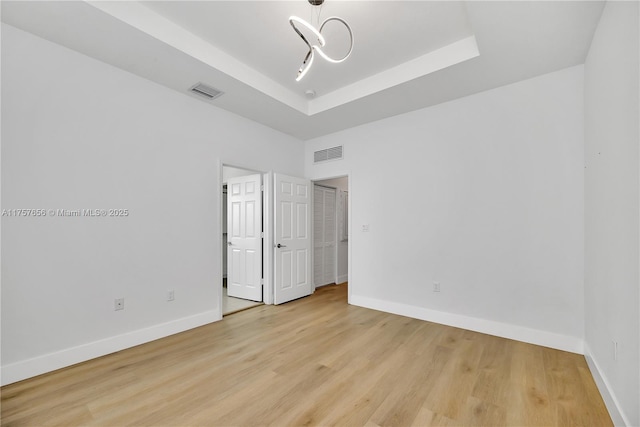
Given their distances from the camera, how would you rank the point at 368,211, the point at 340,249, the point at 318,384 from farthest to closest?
the point at 340,249 < the point at 368,211 < the point at 318,384

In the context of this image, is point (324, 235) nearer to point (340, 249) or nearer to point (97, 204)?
point (340, 249)

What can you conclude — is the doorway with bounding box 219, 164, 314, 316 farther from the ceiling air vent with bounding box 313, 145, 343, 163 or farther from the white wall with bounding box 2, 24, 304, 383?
the white wall with bounding box 2, 24, 304, 383

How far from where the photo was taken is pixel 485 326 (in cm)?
323

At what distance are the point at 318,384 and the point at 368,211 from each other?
8.66 feet

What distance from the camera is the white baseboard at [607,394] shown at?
165cm

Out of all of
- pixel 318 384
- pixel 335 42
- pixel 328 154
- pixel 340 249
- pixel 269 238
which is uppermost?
pixel 335 42

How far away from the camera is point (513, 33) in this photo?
235 centimetres

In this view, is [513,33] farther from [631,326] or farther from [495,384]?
[495,384]

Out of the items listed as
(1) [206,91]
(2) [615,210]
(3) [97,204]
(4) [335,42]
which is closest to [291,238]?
(1) [206,91]

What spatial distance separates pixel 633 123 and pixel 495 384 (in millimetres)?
1983

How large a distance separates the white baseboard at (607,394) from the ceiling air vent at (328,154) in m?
3.74

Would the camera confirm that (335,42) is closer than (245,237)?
Yes

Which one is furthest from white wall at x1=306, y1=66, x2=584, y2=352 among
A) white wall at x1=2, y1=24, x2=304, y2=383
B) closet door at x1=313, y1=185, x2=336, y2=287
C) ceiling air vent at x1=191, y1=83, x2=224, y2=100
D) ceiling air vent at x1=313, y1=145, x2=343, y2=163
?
white wall at x1=2, y1=24, x2=304, y2=383

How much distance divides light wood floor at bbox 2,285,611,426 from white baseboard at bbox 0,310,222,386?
98 millimetres
